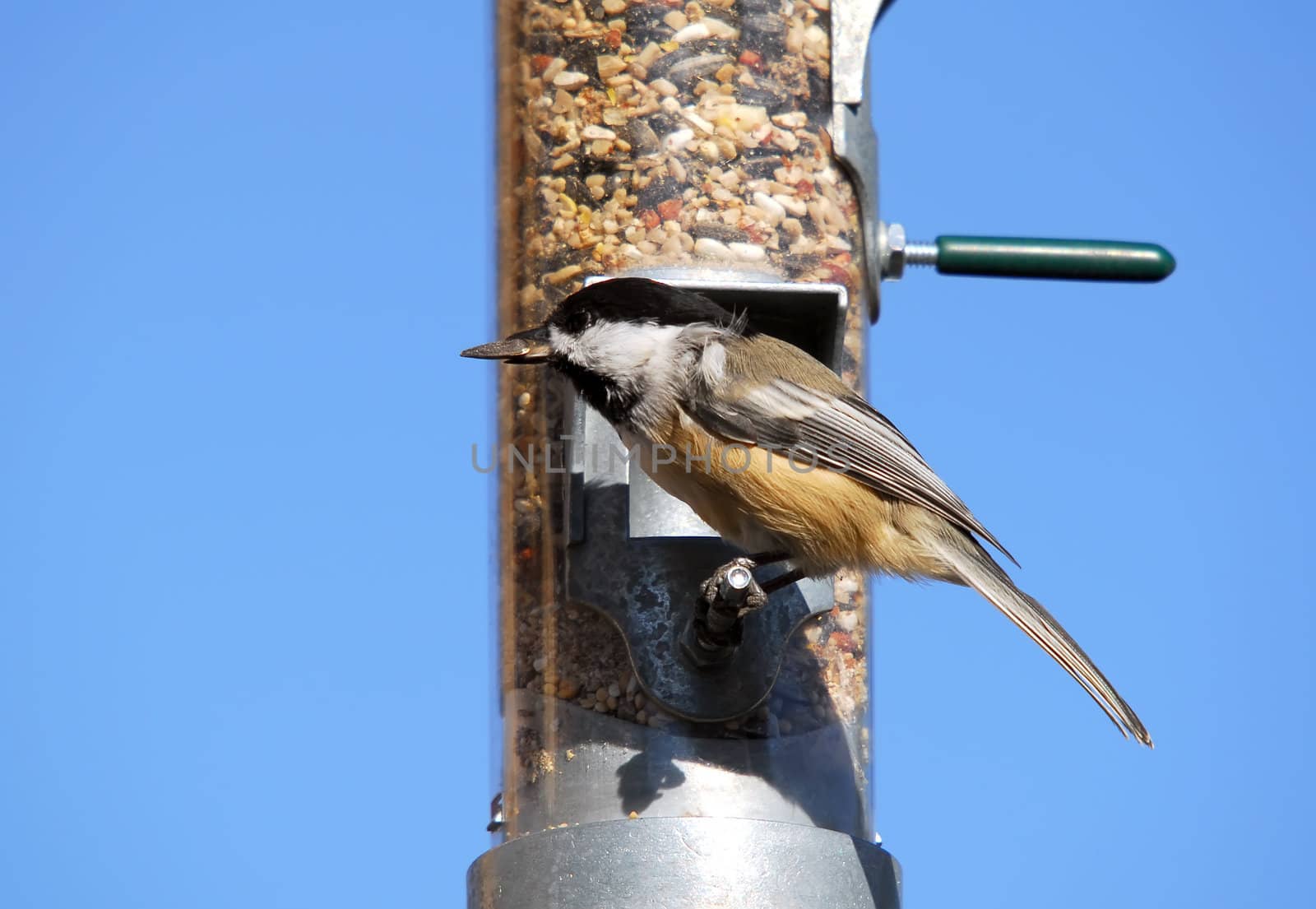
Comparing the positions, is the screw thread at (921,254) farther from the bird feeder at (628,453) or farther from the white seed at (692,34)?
the white seed at (692,34)

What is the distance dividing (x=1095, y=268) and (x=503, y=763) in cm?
167

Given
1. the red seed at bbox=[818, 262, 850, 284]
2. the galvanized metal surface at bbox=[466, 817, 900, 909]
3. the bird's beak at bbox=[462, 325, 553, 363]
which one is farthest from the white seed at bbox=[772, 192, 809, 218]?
the galvanized metal surface at bbox=[466, 817, 900, 909]

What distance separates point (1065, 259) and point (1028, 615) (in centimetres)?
85

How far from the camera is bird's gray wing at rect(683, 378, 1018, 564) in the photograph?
3.91m

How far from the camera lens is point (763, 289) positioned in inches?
161

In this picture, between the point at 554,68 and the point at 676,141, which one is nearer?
the point at 676,141

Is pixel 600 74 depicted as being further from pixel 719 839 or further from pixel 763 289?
pixel 719 839

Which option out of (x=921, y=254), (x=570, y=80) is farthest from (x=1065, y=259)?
(x=570, y=80)

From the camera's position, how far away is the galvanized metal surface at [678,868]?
357 cm

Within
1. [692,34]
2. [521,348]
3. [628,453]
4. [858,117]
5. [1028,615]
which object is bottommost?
[1028,615]

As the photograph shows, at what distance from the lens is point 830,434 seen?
3973 millimetres

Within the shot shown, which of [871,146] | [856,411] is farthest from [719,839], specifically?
[871,146]

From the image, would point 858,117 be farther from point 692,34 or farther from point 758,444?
point 758,444

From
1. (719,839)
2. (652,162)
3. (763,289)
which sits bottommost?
(719,839)
